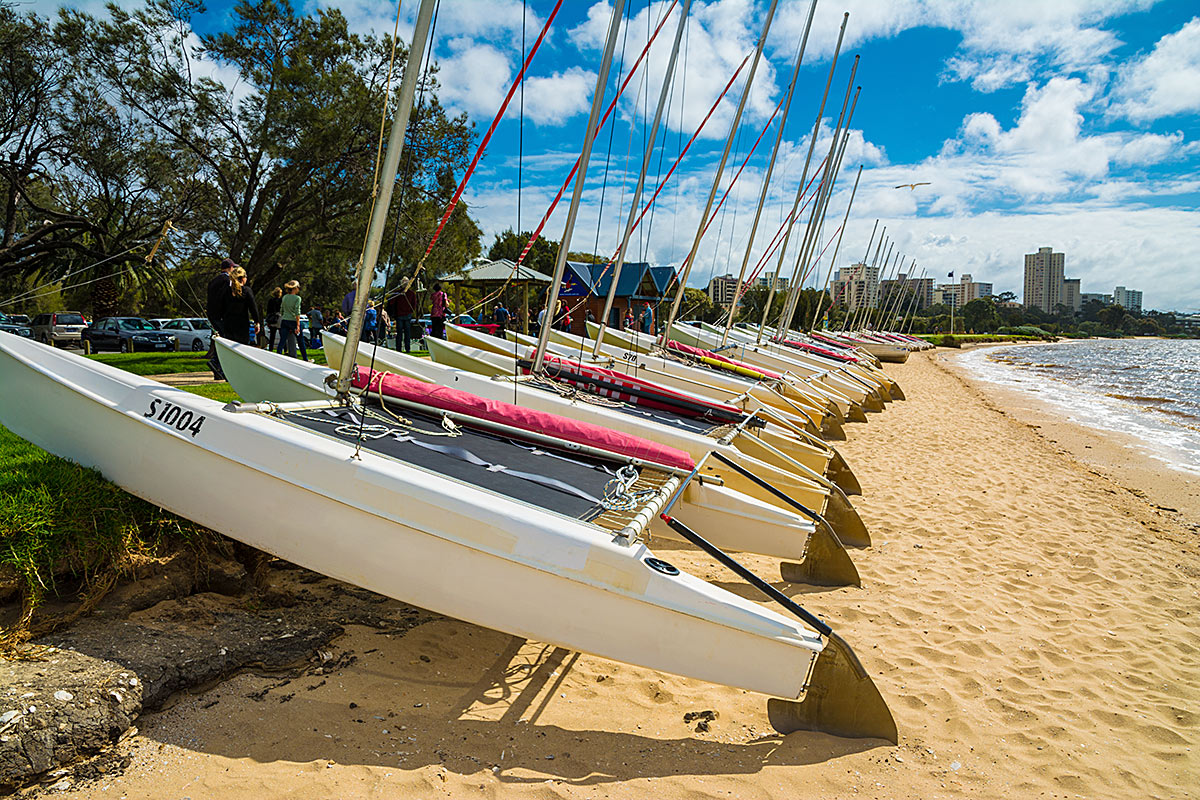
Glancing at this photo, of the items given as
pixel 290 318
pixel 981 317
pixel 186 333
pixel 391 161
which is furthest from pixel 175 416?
pixel 981 317

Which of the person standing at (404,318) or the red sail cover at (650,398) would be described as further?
the person standing at (404,318)

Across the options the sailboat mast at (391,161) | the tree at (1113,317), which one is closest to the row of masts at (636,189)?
the sailboat mast at (391,161)

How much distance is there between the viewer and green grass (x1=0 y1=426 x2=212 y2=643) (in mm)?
3480

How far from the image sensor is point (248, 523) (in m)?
3.57

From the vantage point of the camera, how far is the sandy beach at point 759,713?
2822 millimetres

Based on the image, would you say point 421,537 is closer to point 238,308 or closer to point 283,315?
point 238,308

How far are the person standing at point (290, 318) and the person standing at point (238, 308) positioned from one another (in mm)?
2480

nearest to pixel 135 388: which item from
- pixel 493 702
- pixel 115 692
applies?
pixel 115 692

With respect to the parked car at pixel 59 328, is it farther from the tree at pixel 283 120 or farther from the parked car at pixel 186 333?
the tree at pixel 283 120

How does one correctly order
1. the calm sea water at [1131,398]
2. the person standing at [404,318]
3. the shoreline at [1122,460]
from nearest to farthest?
the shoreline at [1122,460] < the person standing at [404,318] < the calm sea water at [1131,398]

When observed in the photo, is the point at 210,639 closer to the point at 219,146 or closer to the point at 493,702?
the point at 493,702

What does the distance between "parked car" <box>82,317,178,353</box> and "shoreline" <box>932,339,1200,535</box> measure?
24.5 meters

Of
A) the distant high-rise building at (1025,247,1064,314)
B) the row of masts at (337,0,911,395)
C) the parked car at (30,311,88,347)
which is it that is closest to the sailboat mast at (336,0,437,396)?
the row of masts at (337,0,911,395)

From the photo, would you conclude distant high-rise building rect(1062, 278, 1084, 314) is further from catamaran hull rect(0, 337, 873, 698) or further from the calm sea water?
catamaran hull rect(0, 337, 873, 698)
